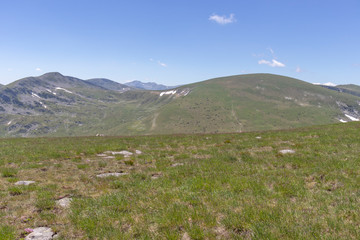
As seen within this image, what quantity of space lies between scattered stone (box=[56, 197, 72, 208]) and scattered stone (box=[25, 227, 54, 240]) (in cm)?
170

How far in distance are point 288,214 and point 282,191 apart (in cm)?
223

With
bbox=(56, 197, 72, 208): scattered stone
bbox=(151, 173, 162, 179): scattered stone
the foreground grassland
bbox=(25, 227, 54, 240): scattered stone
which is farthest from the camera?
bbox=(151, 173, 162, 179): scattered stone

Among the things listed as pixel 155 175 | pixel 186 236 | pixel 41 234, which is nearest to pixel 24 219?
pixel 41 234

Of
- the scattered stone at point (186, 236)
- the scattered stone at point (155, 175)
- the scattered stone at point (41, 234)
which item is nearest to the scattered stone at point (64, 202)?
the scattered stone at point (41, 234)

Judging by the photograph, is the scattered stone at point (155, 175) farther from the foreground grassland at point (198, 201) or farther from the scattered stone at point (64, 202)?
the scattered stone at point (64, 202)

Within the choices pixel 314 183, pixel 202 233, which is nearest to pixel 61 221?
pixel 202 233

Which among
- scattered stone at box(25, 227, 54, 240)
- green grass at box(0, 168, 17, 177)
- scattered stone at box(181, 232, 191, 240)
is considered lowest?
green grass at box(0, 168, 17, 177)

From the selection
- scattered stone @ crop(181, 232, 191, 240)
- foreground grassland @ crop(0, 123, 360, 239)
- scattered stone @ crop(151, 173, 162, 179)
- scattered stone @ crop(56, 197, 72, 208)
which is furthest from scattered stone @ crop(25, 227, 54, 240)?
scattered stone @ crop(151, 173, 162, 179)

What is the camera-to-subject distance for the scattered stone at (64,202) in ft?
28.6

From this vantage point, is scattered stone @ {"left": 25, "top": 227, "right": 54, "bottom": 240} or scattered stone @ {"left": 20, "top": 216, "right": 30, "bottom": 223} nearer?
scattered stone @ {"left": 25, "top": 227, "right": 54, "bottom": 240}

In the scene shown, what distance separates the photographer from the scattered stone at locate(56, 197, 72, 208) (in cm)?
871

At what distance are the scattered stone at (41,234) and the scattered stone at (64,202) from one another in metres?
1.70

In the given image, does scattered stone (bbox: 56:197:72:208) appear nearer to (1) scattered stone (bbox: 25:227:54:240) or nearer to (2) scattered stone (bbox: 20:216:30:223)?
(2) scattered stone (bbox: 20:216:30:223)

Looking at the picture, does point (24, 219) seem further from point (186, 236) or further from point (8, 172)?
point (8, 172)
